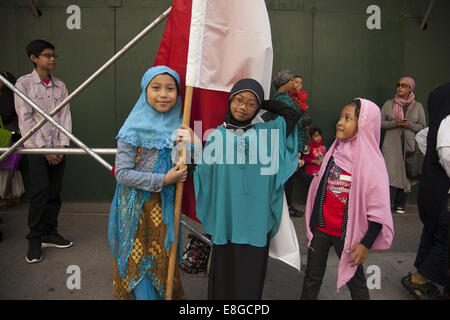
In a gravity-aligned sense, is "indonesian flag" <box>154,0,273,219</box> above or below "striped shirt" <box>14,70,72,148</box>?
above

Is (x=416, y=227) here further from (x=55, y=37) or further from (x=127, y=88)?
(x=55, y=37)

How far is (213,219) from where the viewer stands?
7.75 ft

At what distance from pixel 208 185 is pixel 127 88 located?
12.4 ft

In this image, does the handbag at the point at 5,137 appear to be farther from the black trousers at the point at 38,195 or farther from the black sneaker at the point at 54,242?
the black sneaker at the point at 54,242

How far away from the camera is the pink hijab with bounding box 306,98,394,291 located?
2352 mm

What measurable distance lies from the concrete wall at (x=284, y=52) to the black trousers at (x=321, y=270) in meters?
3.32

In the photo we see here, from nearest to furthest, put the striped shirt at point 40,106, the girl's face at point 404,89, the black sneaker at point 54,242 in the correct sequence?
1. the striped shirt at point 40,106
2. the black sneaker at point 54,242
3. the girl's face at point 404,89

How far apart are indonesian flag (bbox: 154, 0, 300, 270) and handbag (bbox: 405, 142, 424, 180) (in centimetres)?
375

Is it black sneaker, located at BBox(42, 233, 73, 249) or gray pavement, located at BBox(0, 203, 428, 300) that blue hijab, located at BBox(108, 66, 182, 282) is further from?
black sneaker, located at BBox(42, 233, 73, 249)

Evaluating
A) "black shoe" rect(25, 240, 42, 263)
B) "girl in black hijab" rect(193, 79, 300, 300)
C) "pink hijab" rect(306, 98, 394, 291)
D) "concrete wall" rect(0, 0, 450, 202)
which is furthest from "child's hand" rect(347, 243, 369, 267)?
"concrete wall" rect(0, 0, 450, 202)

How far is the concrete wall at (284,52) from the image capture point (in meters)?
5.45

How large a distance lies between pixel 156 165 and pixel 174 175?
17 cm

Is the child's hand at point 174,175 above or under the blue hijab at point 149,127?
under

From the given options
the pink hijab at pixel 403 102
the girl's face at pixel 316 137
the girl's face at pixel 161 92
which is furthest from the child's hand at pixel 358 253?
the pink hijab at pixel 403 102
